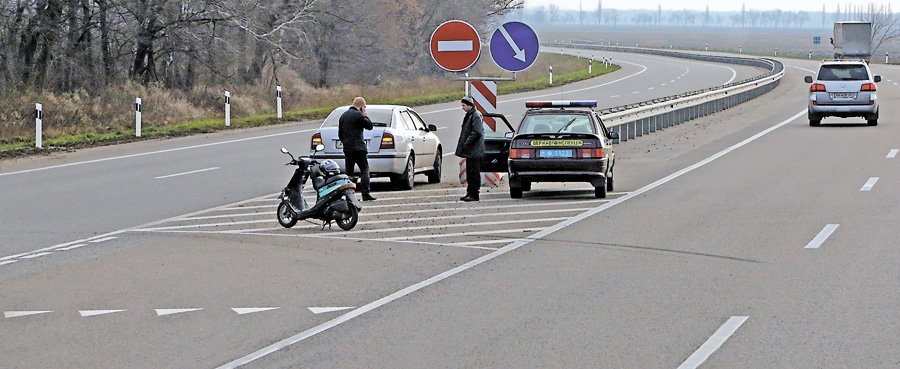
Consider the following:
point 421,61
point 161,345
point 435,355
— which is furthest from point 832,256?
point 421,61

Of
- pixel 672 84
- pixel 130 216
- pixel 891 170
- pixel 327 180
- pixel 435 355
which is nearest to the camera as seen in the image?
pixel 435 355

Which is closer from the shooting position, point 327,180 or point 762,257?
point 762,257

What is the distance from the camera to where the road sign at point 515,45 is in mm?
18219

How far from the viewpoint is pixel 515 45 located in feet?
60.0

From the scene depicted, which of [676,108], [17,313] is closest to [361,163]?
[17,313]

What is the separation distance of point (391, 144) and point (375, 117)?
922mm

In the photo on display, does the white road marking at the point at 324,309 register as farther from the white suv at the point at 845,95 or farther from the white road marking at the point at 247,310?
the white suv at the point at 845,95

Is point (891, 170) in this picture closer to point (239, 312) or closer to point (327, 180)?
point (327, 180)

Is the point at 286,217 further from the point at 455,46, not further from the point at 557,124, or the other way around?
the point at 557,124

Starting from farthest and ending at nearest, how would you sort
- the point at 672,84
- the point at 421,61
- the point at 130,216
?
the point at 421,61
the point at 672,84
the point at 130,216

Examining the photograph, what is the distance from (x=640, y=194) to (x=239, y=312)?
32.1 feet

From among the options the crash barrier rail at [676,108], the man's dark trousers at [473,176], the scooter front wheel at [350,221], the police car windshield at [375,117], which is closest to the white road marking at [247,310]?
the scooter front wheel at [350,221]

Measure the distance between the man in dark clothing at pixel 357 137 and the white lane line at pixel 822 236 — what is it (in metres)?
6.42

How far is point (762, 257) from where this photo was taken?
11.7 metres
